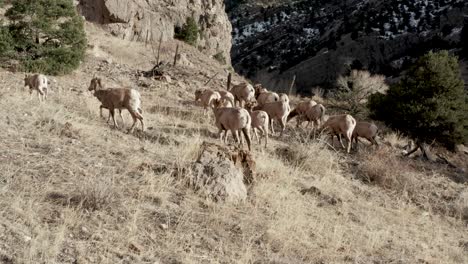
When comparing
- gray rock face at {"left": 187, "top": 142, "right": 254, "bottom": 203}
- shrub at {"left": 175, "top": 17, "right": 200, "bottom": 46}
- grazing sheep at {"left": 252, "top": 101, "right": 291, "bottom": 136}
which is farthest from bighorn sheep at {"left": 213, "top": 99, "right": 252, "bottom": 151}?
shrub at {"left": 175, "top": 17, "right": 200, "bottom": 46}

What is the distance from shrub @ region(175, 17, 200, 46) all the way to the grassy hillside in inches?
1233

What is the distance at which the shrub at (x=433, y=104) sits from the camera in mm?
19859

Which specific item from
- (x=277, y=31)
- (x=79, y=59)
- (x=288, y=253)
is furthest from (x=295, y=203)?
(x=277, y=31)

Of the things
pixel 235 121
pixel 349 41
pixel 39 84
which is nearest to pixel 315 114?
pixel 235 121

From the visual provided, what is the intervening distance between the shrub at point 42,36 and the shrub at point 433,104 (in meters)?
13.7

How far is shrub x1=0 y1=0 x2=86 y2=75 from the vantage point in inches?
703

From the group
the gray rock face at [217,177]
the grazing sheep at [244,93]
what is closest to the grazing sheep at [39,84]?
the grazing sheep at [244,93]

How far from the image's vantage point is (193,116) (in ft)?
49.1

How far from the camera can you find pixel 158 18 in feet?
133

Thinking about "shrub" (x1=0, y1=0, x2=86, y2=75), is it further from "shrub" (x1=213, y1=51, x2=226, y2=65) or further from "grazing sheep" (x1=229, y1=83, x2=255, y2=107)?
"shrub" (x1=213, y1=51, x2=226, y2=65)

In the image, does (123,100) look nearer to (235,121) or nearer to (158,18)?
(235,121)

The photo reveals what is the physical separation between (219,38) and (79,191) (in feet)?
144

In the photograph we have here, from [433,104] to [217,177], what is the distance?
15694 millimetres

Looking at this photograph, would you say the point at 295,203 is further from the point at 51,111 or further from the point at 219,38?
the point at 219,38
